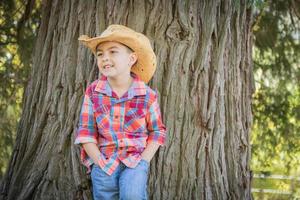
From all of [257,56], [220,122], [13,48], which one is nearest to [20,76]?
[13,48]

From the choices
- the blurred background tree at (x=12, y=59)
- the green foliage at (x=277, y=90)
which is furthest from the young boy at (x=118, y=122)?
the green foliage at (x=277, y=90)

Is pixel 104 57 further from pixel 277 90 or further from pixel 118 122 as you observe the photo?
pixel 277 90

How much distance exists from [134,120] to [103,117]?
19 centimetres

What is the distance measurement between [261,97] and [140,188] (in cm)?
445

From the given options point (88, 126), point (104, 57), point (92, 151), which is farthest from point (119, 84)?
point (92, 151)

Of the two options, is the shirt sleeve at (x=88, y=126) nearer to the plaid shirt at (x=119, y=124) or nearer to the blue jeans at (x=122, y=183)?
the plaid shirt at (x=119, y=124)

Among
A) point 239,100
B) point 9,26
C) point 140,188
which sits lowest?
point 140,188

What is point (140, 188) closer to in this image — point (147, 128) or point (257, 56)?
point (147, 128)

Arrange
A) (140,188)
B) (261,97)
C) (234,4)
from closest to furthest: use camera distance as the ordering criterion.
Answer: (140,188)
(234,4)
(261,97)

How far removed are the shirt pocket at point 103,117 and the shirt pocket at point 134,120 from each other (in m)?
0.11

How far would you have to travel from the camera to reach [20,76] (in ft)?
24.4

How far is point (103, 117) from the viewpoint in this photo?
3598 mm

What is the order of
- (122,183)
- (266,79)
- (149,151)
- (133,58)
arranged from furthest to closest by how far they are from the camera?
(266,79) < (133,58) < (149,151) < (122,183)

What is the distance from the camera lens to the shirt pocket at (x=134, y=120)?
3594mm
